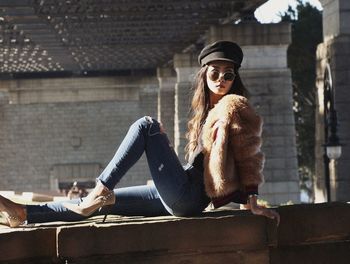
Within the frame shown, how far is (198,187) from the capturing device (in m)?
5.98

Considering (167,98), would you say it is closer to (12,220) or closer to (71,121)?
(71,121)

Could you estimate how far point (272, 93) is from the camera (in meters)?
25.2

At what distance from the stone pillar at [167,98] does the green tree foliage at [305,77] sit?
705cm

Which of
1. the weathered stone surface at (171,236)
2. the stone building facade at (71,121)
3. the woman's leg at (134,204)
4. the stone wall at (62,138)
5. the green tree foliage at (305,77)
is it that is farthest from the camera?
the stone wall at (62,138)

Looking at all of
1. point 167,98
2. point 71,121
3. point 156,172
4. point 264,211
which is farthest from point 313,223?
point 71,121

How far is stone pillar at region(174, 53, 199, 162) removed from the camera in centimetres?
3466

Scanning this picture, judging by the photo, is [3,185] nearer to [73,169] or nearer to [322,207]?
[73,169]

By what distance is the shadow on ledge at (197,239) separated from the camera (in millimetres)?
5316

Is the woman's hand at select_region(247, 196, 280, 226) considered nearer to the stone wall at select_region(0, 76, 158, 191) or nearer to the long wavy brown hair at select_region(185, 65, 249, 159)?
the long wavy brown hair at select_region(185, 65, 249, 159)

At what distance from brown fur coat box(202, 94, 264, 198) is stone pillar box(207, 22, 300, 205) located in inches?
734

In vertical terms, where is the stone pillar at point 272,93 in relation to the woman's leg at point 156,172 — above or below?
above

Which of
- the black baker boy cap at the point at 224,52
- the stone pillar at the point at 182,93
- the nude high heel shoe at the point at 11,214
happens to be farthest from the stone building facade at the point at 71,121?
the nude high heel shoe at the point at 11,214

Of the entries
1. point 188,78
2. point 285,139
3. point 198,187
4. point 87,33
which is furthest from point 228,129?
point 188,78

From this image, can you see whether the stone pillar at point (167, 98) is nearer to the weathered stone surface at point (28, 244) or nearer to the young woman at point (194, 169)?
the young woman at point (194, 169)
